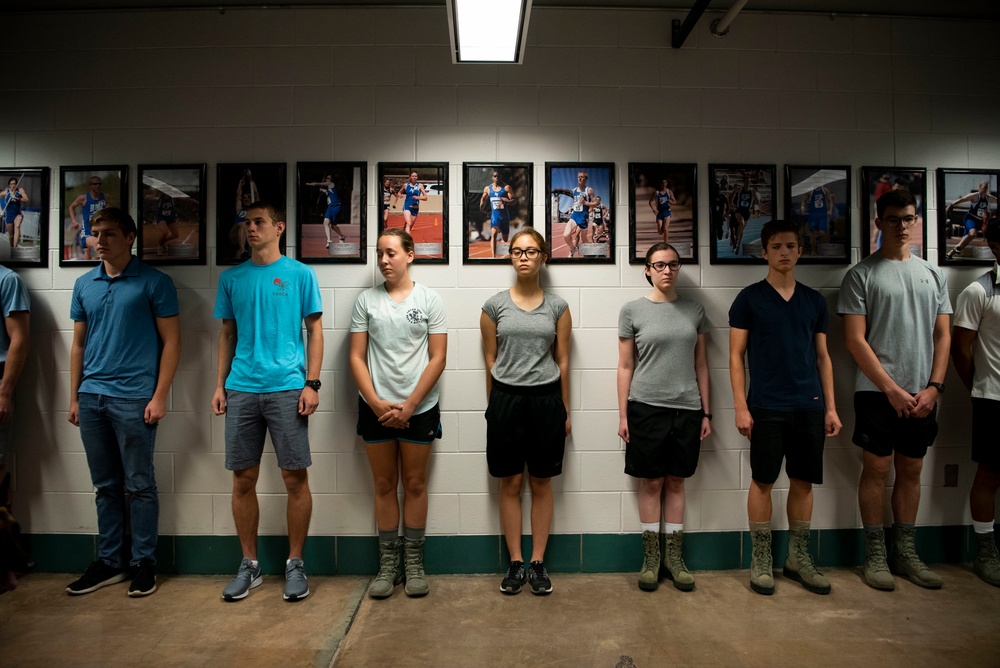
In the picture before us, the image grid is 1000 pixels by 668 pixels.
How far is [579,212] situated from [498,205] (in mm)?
472

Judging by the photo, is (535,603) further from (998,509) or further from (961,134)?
(961,134)

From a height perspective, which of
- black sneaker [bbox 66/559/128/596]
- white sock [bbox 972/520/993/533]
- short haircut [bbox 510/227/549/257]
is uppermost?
short haircut [bbox 510/227/549/257]

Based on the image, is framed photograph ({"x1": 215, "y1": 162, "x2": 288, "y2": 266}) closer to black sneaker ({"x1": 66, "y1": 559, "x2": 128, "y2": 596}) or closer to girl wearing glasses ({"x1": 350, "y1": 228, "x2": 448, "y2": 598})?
girl wearing glasses ({"x1": 350, "y1": 228, "x2": 448, "y2": 598})

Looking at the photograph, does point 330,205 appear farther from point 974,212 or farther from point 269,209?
point 974,212

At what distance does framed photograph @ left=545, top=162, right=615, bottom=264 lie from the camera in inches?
118

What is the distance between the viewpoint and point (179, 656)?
217cm

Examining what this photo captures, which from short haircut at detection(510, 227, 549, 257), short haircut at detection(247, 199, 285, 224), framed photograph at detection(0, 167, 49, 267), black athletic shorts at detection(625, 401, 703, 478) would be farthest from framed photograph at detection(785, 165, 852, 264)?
framed photograph at detection(0, 167, 49, 267)

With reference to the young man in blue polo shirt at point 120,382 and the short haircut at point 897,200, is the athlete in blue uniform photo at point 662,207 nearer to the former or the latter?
the short haircut at point 897,200

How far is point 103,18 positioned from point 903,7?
15.6 ft

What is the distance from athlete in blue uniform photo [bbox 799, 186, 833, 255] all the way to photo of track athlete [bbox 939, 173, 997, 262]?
2.38ft

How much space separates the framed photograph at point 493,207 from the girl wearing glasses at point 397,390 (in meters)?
0.40

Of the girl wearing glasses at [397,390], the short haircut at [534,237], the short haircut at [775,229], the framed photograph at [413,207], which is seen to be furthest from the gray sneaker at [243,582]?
the short haircut at [775,229]

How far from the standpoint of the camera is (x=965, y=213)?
3.13 meters

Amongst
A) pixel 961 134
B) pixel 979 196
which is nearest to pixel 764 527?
pixel 979 196
